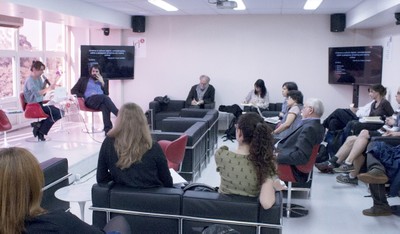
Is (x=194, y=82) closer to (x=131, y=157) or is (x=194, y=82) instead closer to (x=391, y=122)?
(x=391, y=122)

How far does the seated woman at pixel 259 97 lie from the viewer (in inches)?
341

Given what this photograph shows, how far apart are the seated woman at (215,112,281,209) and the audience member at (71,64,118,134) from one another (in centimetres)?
509

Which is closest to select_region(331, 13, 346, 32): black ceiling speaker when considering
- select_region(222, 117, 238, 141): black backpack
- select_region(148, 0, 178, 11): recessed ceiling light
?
select_region(222, 117, 238, 141): black backpack

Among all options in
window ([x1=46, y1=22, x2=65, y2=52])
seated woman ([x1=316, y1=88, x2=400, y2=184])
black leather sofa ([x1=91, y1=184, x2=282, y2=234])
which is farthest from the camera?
window ([x1=46, y1=22, x2=65, y2=52])

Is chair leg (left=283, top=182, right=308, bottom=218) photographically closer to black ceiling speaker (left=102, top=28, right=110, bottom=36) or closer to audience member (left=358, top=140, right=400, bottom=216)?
audience member (left=358, top=140, right=400, bottom=216)

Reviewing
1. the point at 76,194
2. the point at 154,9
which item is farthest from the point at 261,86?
the point at 76,194

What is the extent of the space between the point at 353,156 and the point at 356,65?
3592 millimetres

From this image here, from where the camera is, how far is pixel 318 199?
5215 mm

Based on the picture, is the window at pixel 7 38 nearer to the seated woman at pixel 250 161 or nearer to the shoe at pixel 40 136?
the shoe at pixel 40 136

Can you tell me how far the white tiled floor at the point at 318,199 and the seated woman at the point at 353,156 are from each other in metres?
0.14

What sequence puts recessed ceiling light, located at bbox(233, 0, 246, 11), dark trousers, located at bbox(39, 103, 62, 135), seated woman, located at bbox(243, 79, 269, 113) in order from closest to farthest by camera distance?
recessed ceiling light, located at bbox(233, 0, 246, 11) → dark trousers, located at bbox(39, 103, 62, 135) → seated woman, located at bbox(243, 79, 269, 113)

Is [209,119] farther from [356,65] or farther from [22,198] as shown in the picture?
[22,198]

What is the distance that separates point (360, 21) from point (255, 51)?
256 cm

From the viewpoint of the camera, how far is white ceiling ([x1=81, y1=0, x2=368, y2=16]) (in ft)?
24.2
